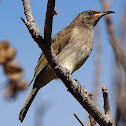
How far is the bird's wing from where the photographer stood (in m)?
4.13

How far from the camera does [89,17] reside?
5.32m

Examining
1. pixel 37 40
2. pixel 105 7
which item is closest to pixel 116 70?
pixel 105 7

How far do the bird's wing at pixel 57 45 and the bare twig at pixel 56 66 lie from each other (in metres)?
1.32

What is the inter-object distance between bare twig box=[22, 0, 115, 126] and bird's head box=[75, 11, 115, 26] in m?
2.53

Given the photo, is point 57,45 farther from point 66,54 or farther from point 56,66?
point 56,66

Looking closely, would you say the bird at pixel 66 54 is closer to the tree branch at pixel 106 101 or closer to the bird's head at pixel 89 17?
the bird's head at pixel 89 17

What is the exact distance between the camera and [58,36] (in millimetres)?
4523

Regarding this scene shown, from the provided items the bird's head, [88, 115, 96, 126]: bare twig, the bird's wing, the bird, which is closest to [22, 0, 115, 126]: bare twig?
[88, 115, 96, 126]: bare twig

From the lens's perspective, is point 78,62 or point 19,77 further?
point 78,62

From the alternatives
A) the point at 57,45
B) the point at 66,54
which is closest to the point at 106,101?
the point at 66,54

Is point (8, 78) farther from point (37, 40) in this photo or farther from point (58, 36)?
point (58, 36)

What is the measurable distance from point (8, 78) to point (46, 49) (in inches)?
18.1

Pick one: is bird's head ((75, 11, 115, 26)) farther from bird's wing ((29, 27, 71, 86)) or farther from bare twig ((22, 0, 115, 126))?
bare twig ((22, 0, 115, 126))

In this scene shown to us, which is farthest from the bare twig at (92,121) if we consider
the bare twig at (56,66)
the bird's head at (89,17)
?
the bird's head at (89,17)
